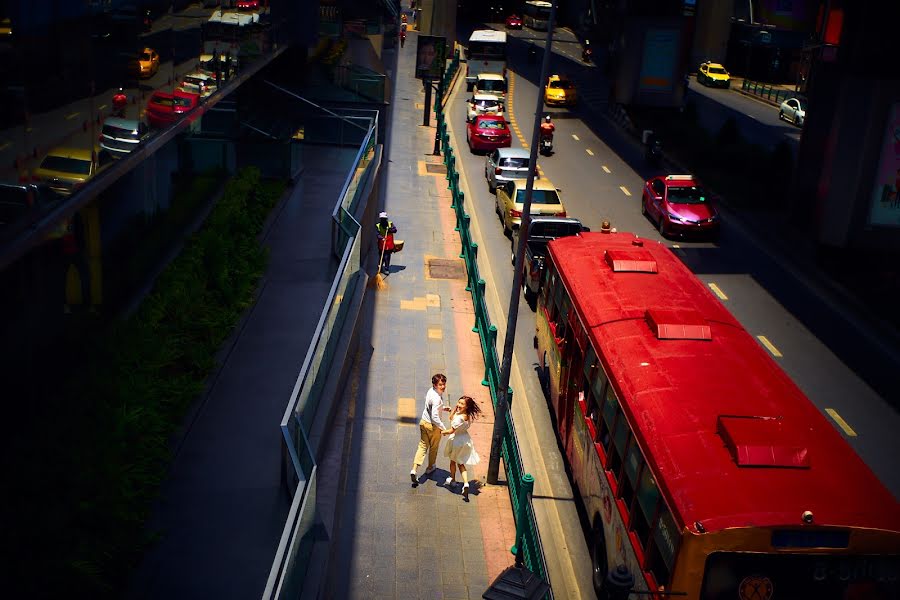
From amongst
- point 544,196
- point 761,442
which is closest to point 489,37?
point 544,196

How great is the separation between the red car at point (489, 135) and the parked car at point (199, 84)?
2117cm

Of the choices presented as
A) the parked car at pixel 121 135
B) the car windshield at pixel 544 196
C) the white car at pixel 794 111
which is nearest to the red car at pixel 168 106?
the parked car at pixel 121 135

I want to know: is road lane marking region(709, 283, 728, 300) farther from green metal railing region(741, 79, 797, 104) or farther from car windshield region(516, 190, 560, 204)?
green metal railing region(741, 79, 797, 104)

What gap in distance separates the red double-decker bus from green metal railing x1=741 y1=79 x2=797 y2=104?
163 ft

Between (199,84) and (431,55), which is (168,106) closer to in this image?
(199,84)

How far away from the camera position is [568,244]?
16.6m

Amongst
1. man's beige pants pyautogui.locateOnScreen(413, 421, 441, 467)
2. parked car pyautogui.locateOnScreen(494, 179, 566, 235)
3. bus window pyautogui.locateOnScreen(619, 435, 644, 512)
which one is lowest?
man's beige pants pyautogui.locateOnScreen(413, 421, 441, 467)

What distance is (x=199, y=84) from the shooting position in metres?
18.6

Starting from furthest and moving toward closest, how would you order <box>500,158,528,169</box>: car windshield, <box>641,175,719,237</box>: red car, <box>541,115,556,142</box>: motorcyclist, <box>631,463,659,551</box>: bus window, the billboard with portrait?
the billboard with portrait < <box>541,115,556,142</box>: motorcyclist < <box>500,158,528,169</box>: car windshield < <box>641,175,719,237</box>: red car < <box>631,463,659,551</box>: bus window

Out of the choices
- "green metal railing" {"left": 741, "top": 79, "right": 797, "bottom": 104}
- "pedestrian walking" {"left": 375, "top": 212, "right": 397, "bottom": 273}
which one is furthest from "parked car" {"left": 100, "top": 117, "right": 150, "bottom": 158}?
"green metal railing" {"left": 741, "top": 79, "right": 797, "bottom": 104}

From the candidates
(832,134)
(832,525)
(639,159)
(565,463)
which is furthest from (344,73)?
(832,525)

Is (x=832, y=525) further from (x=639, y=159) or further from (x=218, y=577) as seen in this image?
(x=639, y=159)

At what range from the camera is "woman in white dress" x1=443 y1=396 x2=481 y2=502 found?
13.9 metres

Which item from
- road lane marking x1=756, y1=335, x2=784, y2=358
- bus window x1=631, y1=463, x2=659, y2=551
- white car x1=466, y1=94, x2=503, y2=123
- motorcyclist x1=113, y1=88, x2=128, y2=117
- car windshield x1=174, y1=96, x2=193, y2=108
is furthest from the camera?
white car x1=466, y1=94, x2=503, y2=123
